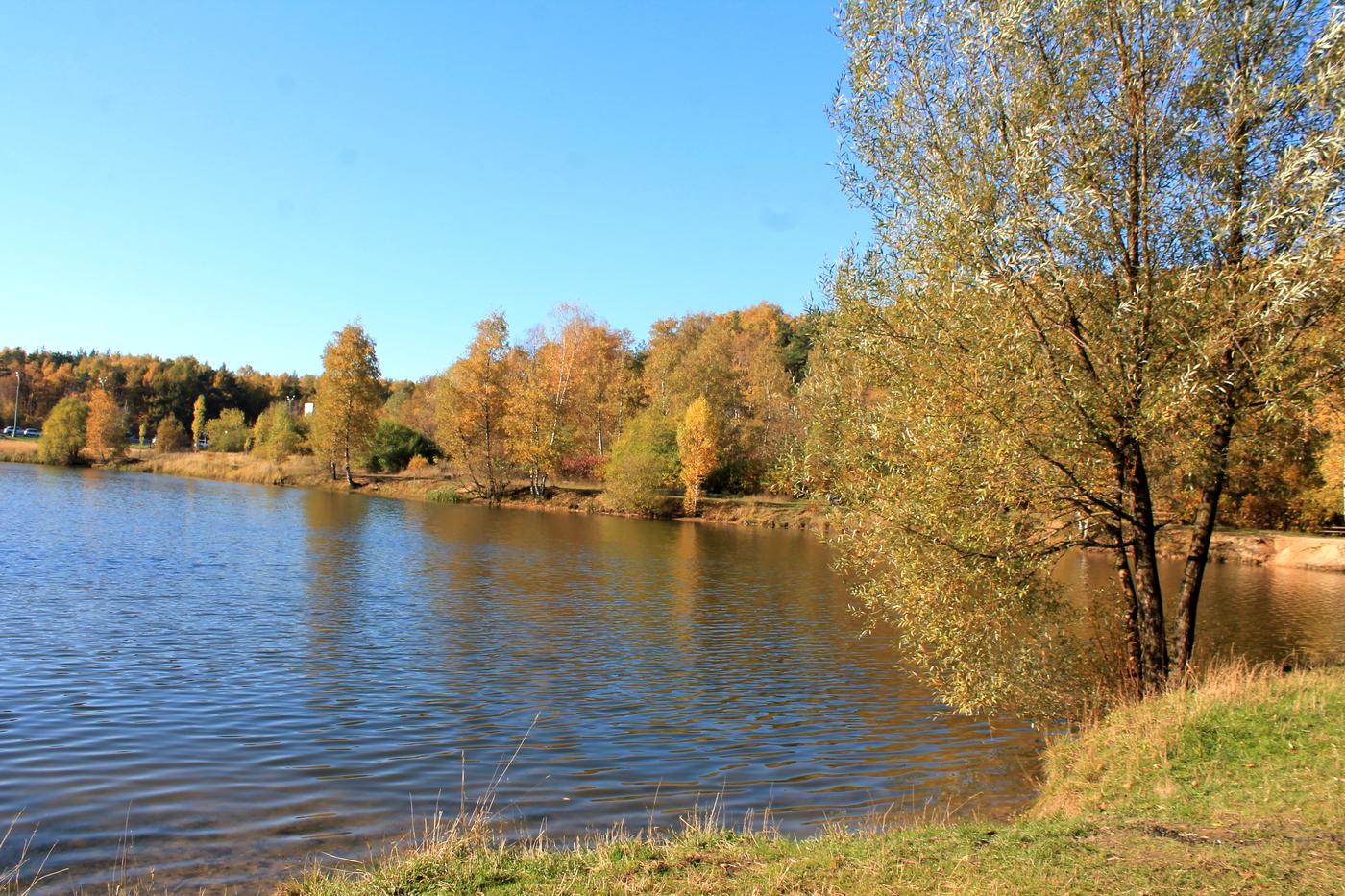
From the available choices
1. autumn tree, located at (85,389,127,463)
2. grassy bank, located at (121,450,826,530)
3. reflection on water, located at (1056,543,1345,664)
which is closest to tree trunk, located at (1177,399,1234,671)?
reflection on water, located at (1056,543,1345,664)

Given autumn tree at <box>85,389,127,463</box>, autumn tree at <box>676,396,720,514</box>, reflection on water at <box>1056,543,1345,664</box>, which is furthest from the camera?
autumn tree at <box>85,389,127,463</box>

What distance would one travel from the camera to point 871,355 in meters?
13.1

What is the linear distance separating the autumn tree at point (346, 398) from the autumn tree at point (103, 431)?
23063 millimetres

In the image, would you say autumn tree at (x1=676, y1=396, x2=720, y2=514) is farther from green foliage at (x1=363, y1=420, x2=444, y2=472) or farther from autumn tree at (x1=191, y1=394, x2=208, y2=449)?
autumn tree at (x1=191, y1=394, x2=208, y2=449)

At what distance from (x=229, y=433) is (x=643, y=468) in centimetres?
5476

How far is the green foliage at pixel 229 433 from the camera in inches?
3533

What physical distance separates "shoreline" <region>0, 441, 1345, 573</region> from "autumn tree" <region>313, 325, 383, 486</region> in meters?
3.25

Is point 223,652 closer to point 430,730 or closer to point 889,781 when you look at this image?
point 430,730

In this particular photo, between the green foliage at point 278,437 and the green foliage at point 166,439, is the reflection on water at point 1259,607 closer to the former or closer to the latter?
the green foliage at point 278,437

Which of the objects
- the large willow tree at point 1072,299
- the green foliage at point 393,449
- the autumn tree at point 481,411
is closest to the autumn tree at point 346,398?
the green foliage at point 393,449

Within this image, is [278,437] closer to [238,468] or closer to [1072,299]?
[238,468]

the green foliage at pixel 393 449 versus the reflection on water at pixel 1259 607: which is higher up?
the green foliage at pixel 393 449

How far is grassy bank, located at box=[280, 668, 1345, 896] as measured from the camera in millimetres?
5895

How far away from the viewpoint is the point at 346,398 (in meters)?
69.8
